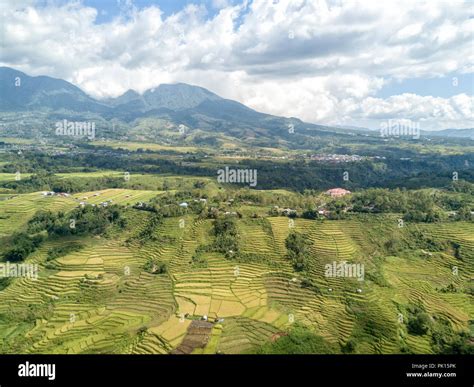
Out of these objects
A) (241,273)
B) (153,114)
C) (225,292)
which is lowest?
(225,292)

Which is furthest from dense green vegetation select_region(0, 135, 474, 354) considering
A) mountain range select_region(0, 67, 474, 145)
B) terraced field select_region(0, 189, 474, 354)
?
mountain range select_region(0, 67, 474, 145)

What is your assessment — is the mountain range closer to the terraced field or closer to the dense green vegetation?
the dense green vegetation

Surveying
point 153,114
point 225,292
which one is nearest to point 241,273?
point 225,292

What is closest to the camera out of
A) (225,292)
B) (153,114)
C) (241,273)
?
(225,292)

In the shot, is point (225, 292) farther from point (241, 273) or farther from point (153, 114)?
point (153, 114)

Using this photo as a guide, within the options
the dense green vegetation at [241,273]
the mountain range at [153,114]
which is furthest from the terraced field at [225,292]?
the mountain range at [153,114]

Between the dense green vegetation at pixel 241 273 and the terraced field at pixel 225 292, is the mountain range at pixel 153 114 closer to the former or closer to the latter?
the dense green vegetation at pixel 241 273

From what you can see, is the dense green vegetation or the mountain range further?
the mountain range

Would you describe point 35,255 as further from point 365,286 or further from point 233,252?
point 365,286

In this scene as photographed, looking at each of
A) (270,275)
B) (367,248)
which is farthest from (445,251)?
(270,275)
